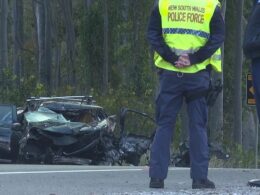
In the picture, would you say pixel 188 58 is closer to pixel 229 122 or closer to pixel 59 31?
pixel 229 122

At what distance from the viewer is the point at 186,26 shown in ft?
23.8

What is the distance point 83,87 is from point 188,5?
26.2 metres

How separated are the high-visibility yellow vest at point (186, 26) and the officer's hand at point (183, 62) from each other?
0.04 meters

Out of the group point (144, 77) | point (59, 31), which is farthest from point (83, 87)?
point (59, 31)

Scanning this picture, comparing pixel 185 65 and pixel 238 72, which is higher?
pixel 185 65

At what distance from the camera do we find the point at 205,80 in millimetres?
7289

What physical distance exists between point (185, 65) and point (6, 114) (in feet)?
34.6

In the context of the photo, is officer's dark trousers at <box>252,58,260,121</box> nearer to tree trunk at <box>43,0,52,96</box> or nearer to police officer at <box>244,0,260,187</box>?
police officer at <box>244,0,260,187</box>

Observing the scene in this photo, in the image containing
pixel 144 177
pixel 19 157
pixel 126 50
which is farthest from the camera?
pixel 126 50

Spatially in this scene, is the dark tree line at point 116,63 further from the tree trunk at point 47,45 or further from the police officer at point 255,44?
the police officer at point 255,44

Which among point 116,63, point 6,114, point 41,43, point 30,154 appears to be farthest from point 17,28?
point 30,154

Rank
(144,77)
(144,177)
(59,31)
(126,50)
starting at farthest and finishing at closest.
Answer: (59,31), (126,50), (144,77), (144,177)

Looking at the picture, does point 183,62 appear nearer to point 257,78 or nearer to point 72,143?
point 257,78

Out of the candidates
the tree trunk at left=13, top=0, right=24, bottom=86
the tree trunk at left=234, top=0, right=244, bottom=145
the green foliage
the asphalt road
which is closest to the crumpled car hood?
the asphalt road
